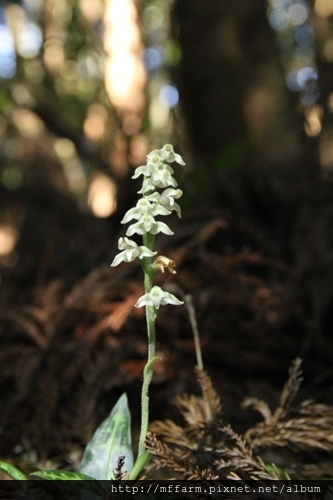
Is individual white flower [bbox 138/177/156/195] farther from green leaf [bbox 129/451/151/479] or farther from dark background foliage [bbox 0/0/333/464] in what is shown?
dark background foliage [bbox 0/0/333/464]

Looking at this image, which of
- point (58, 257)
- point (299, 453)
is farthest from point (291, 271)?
point (58, 257)

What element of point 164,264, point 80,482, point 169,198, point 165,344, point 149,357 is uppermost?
point 165,344

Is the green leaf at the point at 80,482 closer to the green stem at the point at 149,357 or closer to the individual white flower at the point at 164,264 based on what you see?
the green stem at the point at 149,357

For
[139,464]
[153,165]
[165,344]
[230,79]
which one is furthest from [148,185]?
[230,79]

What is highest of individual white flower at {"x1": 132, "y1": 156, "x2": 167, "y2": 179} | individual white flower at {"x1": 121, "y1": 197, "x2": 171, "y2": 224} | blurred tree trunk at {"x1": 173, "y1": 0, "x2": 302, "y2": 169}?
blurred tree trunk at {"x1": 173, "y1": 0, "x2": 302, "y2": 169}

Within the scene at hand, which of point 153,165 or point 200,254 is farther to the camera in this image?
point 200,254

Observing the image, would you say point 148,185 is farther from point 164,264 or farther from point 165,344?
point 165,344

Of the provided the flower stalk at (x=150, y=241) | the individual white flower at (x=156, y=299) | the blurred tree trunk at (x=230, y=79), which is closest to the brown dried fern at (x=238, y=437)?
the flower stalk at (x=150, y=241)

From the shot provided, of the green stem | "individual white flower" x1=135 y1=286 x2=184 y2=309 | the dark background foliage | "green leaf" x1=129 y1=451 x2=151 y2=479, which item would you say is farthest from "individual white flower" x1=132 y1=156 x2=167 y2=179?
the dark background foliage

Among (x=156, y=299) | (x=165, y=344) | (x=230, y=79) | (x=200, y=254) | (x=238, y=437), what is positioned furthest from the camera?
(x=230, y=79)
